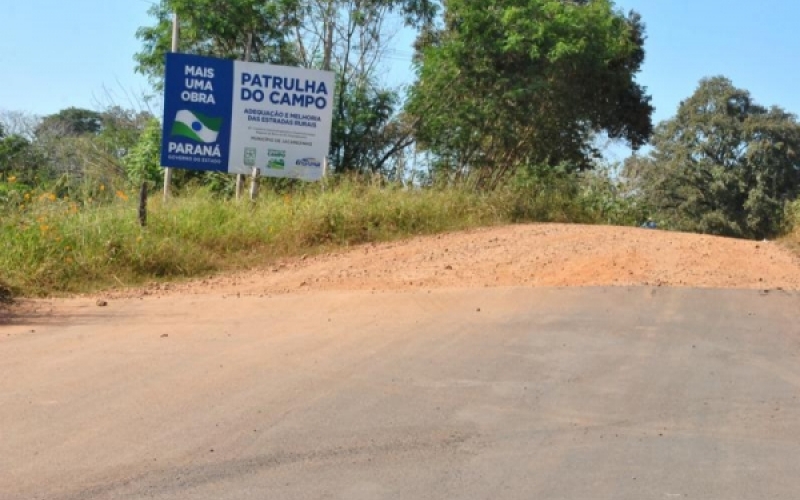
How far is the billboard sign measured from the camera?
16.3 metres

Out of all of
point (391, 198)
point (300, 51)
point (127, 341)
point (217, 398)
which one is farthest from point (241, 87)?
point (217, 398)

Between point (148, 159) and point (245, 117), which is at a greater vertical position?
point (245, 117)

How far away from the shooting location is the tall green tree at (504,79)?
19500 mm

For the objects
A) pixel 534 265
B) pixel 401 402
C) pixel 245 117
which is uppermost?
pixel 245 117

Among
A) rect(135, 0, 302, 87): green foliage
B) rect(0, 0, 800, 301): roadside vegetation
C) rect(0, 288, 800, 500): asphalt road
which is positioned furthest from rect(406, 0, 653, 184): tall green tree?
rect(0, 288, 800, 500): asphalt road

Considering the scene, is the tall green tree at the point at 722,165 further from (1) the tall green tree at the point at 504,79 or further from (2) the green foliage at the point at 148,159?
(2) the green foliage at the point at 148,159

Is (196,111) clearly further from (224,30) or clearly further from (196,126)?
(224,30)

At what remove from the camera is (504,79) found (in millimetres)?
19625

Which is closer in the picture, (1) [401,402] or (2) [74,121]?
(1) [401,402]

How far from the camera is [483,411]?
618 cm

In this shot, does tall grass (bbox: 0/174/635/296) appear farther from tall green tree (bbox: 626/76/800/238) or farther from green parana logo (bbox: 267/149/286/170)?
tall green tree (bbox: 626/76/800/238)

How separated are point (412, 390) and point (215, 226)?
843cm

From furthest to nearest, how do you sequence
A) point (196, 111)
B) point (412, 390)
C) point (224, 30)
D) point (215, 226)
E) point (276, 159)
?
point (224, 30)
point (276, 159)
point (196, 111)
point (215, 226)
point (412, 390)

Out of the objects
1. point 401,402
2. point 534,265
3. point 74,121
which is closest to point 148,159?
point 534,265
